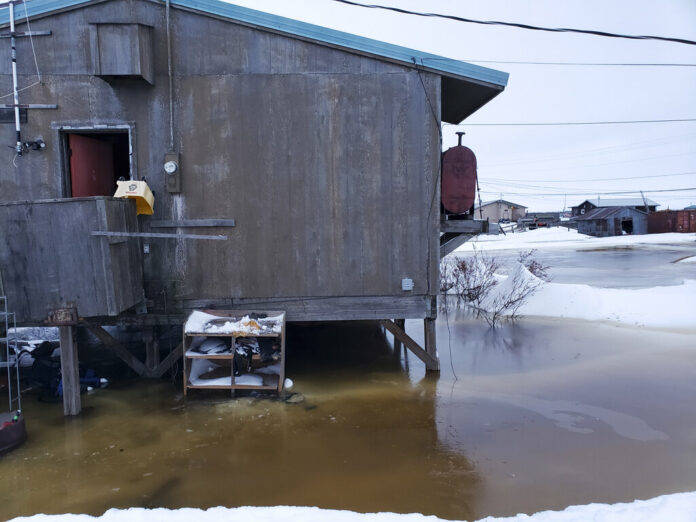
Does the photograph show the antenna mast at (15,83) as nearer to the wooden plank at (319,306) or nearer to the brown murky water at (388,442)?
the wooden plank at (319,306)

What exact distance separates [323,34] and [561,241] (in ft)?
156

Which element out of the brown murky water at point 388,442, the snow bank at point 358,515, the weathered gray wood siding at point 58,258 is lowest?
the brown murky water at point 388,442

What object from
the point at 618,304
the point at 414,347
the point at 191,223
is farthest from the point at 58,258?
the point at 618,304

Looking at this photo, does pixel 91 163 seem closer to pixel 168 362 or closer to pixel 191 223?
pixel 191 223

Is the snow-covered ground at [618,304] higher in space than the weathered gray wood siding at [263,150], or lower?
lower

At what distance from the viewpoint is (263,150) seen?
8500 millimetres

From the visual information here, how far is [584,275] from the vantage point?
2269 centimetres

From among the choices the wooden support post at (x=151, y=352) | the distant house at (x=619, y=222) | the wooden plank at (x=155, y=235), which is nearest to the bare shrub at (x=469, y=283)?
the wooden support post at (x=151, y=352)

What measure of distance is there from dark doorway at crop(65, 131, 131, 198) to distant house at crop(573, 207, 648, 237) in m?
57.2

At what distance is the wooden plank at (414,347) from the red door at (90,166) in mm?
5649

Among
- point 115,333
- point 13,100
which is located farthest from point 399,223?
point 115,333

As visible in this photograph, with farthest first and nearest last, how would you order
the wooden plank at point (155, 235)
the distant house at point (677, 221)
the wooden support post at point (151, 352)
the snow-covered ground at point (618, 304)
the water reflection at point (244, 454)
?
1. the distant house at point (677, 221)
2. the snow-covered ground at point (618, 304)
3. the wooden support post at point (151, 352)
4. the wooden plank at point (155, 235)
5. the water reflection at point (244, 454)

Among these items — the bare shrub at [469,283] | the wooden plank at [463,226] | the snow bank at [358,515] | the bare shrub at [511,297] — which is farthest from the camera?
the bare shrub at [469,283]

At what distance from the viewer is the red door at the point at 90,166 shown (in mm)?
8570
